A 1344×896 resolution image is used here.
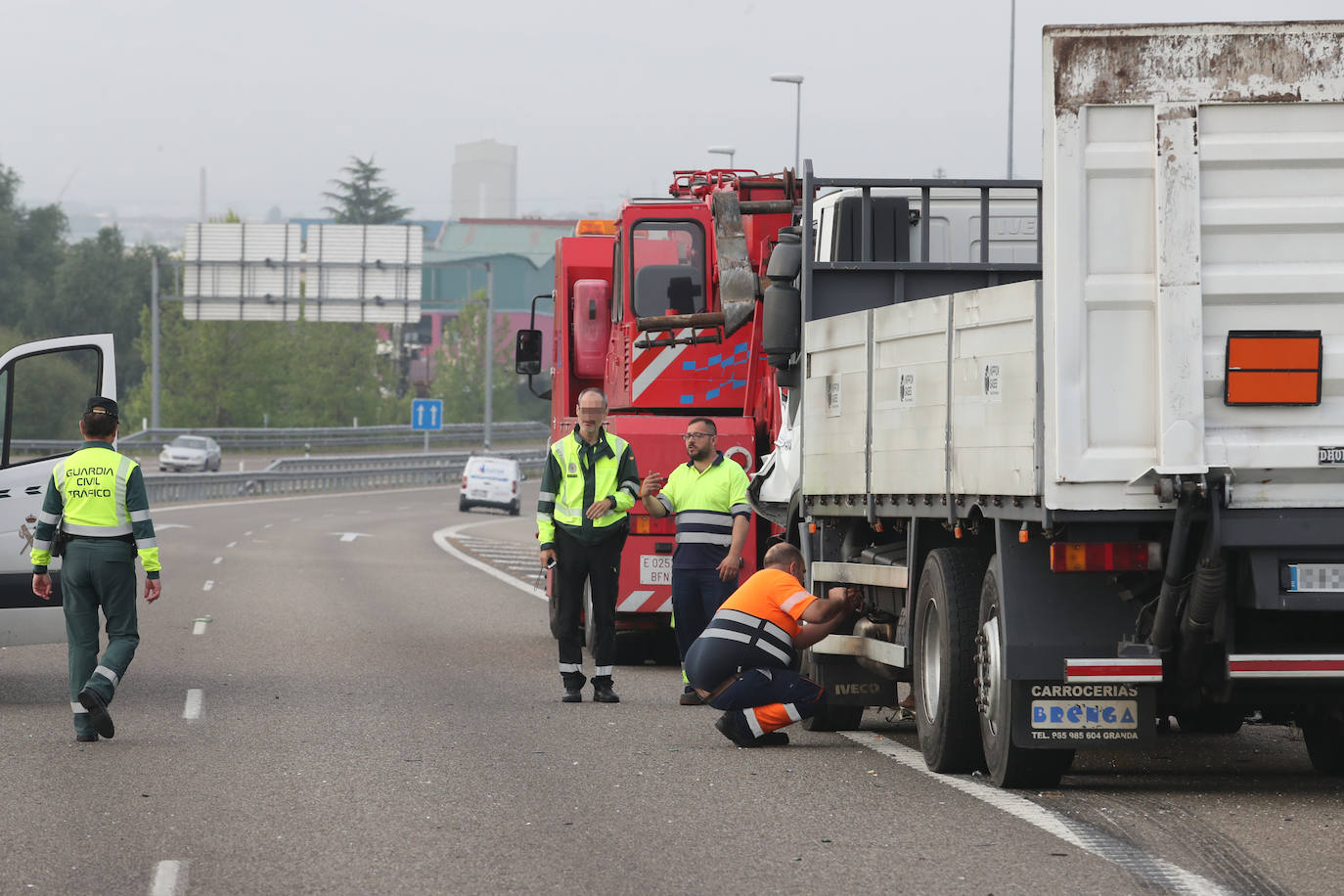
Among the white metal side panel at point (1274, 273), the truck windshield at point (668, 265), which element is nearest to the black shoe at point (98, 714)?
the white metal side panel at point (1274, 273)

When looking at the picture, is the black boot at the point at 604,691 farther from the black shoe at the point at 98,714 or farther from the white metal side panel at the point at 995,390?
the white metal side panel at the point at 995,390

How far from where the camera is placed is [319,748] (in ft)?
34.8

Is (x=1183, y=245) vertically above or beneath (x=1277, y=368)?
above

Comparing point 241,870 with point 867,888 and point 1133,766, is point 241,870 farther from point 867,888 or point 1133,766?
point 1133,766

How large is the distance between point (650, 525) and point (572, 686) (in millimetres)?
2430

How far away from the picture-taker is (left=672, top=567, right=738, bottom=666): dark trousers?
13.2 meters

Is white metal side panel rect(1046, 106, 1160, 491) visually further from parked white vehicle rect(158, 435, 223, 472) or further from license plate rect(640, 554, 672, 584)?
parked white vehicle rect(158, 435, 223, 472)

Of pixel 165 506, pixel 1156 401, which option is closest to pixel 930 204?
pixel 1156 401

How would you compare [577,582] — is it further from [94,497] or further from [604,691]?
[94,497]

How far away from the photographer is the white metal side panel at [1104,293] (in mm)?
8039

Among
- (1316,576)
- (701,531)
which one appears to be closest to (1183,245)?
(1316,576)

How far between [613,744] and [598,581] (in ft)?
7.77

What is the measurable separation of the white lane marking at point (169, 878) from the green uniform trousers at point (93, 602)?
4.03 metres

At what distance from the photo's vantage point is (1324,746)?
383 inches
